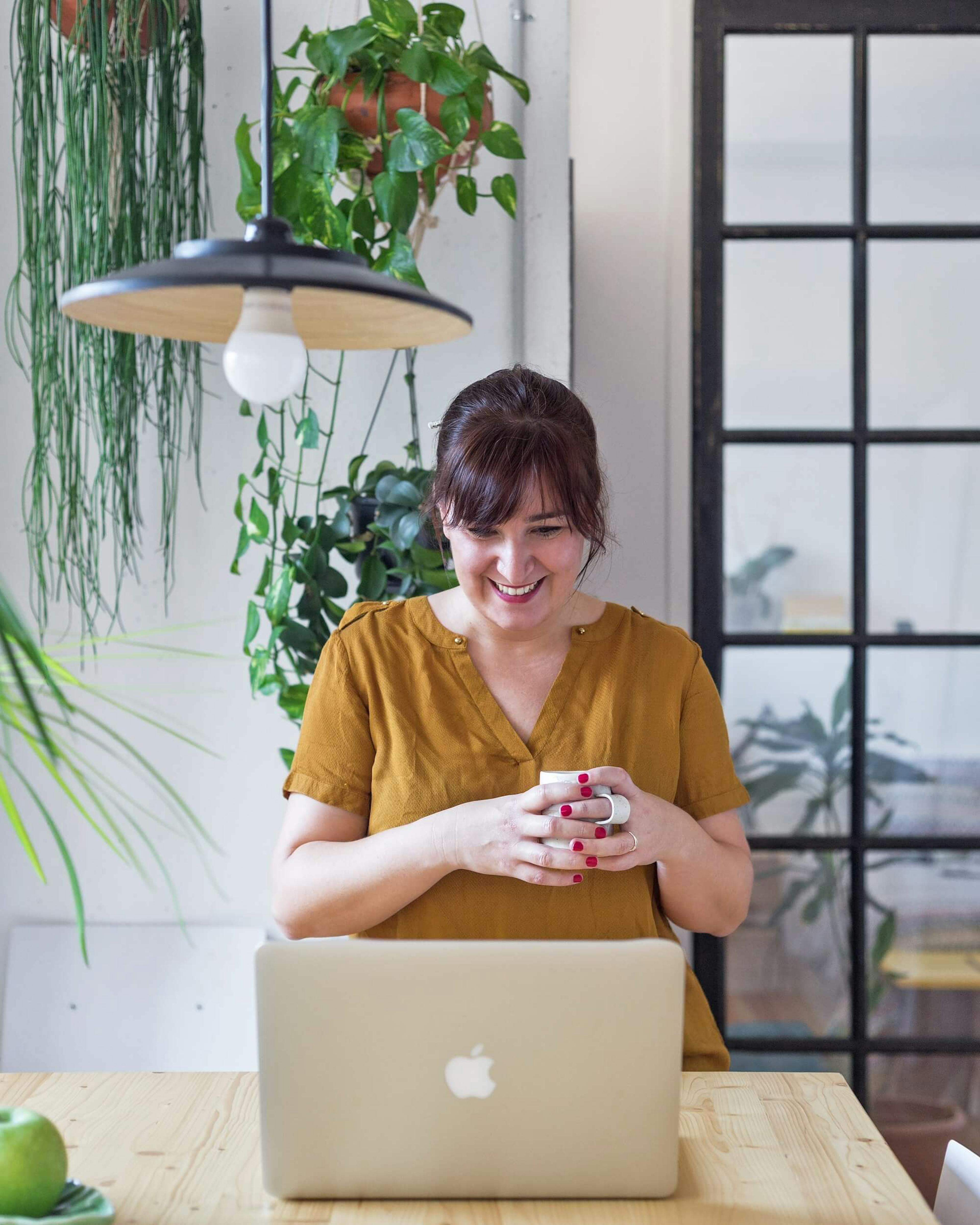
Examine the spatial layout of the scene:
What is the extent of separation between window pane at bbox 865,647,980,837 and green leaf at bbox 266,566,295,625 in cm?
130

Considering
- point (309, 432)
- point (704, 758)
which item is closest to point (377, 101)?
point (309, 432)

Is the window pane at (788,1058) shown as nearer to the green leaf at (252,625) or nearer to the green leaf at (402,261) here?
the green leaf at (252,625)

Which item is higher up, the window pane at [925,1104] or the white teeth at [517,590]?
the white teeth at [517,590]

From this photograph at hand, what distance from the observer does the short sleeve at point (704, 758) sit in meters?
1.55

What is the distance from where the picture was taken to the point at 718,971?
250cm

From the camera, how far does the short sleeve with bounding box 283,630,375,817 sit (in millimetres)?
1505

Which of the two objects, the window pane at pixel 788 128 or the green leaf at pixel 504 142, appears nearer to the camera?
the green leaf at pixel 504 142

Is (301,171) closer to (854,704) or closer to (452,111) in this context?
(452,111)

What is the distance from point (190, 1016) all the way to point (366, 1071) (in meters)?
1.33

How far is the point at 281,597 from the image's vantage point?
193cm

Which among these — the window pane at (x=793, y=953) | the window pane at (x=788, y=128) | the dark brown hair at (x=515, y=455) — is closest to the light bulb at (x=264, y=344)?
the dark brown hair at (x=515, y=455)

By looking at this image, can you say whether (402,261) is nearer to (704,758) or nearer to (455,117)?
(455,117)

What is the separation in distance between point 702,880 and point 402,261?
1045mm

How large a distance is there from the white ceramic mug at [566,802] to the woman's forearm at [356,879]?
164mm
